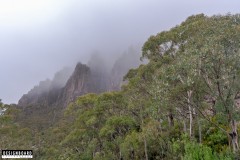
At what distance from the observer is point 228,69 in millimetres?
15250

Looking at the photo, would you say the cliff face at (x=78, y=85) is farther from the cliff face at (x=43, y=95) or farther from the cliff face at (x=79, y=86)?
the cliff face at (x=43, y=95)

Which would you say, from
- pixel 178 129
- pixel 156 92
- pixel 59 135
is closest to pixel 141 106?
pixel 178 129

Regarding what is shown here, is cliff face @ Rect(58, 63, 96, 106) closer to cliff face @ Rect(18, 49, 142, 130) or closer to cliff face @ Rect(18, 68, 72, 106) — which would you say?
cliff face @ Rect(18, 49, 142, 130)

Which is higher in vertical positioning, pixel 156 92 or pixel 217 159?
pixel 156 92

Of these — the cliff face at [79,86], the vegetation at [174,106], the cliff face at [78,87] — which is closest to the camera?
the vegetation at [174,106]

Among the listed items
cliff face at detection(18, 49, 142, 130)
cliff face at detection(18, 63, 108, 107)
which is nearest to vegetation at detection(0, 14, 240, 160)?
cliff face at detection(18, 49, 142, 130)

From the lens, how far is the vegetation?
15547 millimetres

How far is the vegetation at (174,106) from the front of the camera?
15547mm

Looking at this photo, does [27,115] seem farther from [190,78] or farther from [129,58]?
[190,78]

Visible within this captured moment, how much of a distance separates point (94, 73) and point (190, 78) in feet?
484

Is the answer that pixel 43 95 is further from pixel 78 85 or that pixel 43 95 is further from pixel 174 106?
pixel 174 106

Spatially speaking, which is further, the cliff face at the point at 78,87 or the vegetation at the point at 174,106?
the cliff face at the point at 78,87

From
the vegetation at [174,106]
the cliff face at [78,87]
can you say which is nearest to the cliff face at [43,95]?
the cliff face at [78,87]

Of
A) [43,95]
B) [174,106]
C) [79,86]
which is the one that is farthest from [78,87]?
[174,106]
